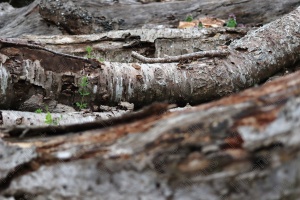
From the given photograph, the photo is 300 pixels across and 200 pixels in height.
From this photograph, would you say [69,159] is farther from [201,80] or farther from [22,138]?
[201,80]

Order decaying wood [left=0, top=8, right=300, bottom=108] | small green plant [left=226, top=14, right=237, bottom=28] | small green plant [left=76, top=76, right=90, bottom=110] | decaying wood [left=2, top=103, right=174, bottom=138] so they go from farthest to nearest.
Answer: small green plant [left=226, top=14, right=237, bottom=28]
small green plant [left=76, top=76, right=90, bottom=110]
decaying wood [left=0, top=8, right=300, bottom=108]
decaying wood [left=2, top=103, right=174, bottom=138]

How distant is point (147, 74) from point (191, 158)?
230cm

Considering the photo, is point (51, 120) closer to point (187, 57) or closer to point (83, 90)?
point (83, 90)

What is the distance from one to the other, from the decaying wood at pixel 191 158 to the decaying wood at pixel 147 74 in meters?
1.77

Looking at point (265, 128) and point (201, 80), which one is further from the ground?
point (265, 128)

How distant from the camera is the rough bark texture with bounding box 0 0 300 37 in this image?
5.49 meters

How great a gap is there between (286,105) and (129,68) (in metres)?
2.33

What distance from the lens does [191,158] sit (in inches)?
55.6

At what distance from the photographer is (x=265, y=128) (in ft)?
4.52

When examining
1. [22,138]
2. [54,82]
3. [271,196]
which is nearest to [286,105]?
[271,196]

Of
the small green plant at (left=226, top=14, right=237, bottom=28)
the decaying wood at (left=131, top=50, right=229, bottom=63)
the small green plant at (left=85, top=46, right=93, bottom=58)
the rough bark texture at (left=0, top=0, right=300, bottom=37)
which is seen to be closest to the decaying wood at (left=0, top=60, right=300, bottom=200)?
the decaying wood at (left=131, top=50, right=229, bottom=63)

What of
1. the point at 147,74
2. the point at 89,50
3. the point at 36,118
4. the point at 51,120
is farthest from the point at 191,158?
the point at 89,50

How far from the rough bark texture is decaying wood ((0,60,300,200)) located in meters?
4.06

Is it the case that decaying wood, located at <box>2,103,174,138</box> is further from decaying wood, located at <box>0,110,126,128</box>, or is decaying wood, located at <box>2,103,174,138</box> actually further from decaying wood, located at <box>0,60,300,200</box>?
decaying wood, located at <box>0,110,126,128</box>
